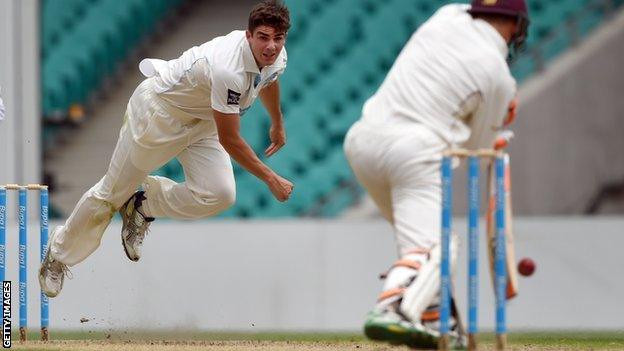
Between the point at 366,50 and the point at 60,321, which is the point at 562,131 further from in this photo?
the point at 60,321

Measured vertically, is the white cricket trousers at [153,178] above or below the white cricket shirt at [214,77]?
below

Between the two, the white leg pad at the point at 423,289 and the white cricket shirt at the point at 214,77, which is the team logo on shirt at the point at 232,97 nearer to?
the white cricket shirt at the point at 214,77

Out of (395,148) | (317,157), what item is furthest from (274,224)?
(395,148)

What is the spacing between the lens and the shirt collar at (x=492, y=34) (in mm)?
4613

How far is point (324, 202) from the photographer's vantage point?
9617mm

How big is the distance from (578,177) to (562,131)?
1.07 ft

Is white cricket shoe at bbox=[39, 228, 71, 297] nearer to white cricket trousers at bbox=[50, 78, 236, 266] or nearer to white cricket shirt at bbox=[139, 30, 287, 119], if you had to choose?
white cricket trousers at bbox=[50, 78, 236, 266]

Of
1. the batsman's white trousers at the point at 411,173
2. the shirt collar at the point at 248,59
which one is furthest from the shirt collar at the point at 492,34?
the shirt collar at the point at 248,59

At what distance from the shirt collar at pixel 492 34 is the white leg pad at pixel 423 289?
0.63 meters

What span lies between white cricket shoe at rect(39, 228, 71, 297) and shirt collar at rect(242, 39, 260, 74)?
1.28m

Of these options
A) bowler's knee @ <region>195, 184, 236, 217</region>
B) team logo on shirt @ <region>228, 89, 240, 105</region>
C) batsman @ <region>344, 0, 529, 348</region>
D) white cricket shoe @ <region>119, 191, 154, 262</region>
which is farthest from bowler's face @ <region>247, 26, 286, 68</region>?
white cricket shoe @ <region>119, 191, 154, 262</region>

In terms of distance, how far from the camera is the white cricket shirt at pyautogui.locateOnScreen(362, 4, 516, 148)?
179 inches

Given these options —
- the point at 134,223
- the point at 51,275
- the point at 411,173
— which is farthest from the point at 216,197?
the point at 411,173

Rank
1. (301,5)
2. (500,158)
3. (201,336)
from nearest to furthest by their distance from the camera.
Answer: (500,158) → (201,336) → (301,5)
